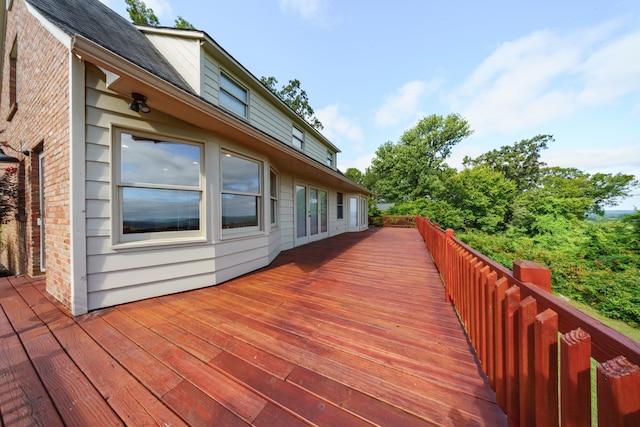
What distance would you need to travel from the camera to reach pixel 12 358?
1.80 meters

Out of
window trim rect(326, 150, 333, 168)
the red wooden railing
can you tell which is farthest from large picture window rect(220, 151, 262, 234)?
window trim rect(326, 150, 333, 168)

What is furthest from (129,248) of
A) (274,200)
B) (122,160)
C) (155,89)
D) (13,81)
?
(13,81)

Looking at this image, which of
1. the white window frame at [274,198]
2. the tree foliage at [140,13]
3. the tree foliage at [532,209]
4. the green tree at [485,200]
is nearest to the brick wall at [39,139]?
the white window frame at [274,198]

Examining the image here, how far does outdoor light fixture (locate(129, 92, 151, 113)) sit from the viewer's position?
2502 mm

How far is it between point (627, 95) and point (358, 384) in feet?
58.1

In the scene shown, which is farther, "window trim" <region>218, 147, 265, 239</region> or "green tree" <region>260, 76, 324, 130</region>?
"green tree" <region>260, 76, 324, 130</region>

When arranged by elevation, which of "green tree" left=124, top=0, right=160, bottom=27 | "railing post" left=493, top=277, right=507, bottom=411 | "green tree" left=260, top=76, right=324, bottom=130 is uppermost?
"green tree" left=124, top=0, right=160, bottom=27

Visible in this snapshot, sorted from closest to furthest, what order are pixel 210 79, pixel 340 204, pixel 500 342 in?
pixel 500 342 → pixel 210 79 → pixel 340 204

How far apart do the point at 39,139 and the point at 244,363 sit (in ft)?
14.8

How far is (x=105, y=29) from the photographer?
3336mm

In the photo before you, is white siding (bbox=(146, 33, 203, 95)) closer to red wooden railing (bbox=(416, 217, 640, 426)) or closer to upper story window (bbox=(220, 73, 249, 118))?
upper story window (bbox=(220, 73, 249, 118))

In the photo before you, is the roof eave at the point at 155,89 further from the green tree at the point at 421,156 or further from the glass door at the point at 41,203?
the green tree at the point at 421,156

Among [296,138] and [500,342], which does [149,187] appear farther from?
[296,138]

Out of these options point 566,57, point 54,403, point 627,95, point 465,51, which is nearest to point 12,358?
point 54,403
